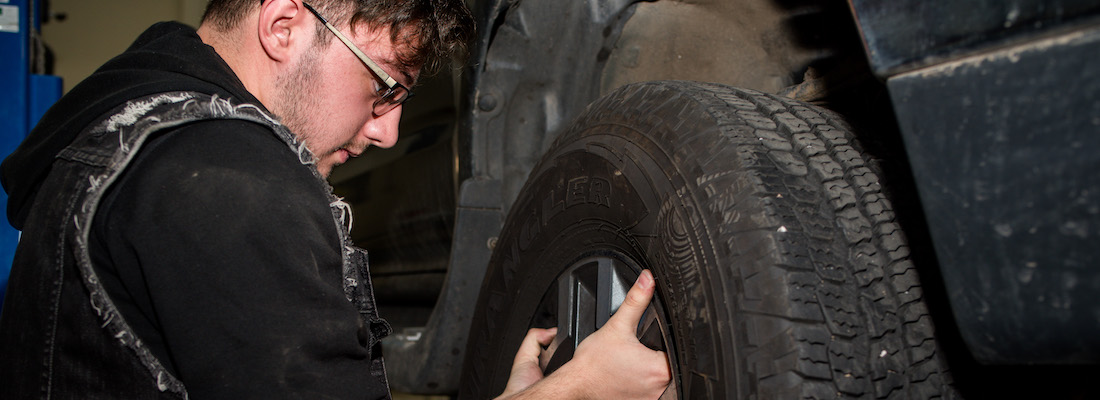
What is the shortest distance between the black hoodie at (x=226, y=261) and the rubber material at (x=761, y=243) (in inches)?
15.5

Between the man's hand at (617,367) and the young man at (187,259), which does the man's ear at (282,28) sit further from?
the man's hand at (617,367)

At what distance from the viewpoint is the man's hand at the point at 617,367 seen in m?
1.07

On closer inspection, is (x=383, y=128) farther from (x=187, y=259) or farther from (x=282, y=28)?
(x=187, y=259)

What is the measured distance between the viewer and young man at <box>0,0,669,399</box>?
826mm

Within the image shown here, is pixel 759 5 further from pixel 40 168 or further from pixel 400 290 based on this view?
pixel 400 290

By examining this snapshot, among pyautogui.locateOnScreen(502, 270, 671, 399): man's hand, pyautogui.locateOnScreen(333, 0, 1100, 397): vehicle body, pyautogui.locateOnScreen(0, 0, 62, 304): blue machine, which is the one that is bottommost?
pyautogui.locateOnScreen(502, 270, 671, 399): man's hand

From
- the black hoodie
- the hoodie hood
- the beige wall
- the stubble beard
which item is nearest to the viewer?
the black hoodie

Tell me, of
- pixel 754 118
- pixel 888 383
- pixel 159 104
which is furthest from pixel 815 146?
pixel 159 104

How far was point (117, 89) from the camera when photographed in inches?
38.5

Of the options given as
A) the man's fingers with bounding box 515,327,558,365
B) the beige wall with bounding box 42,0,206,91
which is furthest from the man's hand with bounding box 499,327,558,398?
the beige wall with bounding box 42,0,206,91

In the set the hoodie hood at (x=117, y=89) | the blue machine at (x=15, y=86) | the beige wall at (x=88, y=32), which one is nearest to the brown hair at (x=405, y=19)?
the hoodie hood at (x=117, y=89)

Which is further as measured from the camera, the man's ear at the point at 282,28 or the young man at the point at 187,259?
the man's ear at the point at 282,28

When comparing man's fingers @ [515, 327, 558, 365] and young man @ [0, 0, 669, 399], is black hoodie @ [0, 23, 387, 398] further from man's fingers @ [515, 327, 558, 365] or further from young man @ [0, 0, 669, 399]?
man's fingers @ [515, 327, 558, 365]

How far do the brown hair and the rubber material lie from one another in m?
0.35
